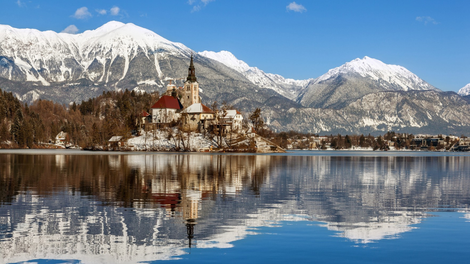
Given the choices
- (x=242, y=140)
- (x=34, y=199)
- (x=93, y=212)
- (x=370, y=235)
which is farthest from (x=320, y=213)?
(x=242, y=140)

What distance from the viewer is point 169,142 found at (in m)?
192

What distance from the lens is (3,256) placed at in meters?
18.6

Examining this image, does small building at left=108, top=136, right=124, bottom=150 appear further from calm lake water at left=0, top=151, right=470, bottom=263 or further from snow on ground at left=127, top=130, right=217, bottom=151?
calm lake water at left=0, top=151, right=470, bottom=263

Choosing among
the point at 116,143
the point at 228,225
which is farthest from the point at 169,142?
the point at 228,225

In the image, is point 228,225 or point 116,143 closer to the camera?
point 228,225

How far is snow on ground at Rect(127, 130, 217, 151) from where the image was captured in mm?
187625

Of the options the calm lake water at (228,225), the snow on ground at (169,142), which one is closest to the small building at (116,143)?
the snow on ground at (169,142)

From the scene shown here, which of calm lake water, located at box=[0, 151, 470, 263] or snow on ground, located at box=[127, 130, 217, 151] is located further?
snow on ground, located at box=[127, 130, 217, 151]

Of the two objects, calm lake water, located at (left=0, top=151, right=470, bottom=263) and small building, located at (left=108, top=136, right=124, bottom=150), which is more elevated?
small building, located at (left=108, top=136, right=124, bottom=150)

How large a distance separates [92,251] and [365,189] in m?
32.4

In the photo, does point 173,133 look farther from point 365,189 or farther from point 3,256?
A: point 3,256

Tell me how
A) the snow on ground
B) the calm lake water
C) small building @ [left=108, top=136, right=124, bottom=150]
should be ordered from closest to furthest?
1. the calm lake water
2. the snow on ground
3. small building @ [left=108, top=136, right=124, bottom=150]

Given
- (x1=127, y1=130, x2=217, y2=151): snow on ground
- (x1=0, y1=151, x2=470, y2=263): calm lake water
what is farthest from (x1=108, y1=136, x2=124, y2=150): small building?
(x1=0, y1=151, x2=470, y2=263): calm lake water

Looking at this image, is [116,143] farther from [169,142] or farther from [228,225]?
[228,225]
